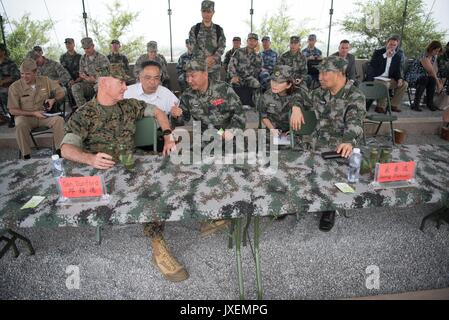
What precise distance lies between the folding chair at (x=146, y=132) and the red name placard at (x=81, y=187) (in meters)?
1.01

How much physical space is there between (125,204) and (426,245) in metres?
2.32

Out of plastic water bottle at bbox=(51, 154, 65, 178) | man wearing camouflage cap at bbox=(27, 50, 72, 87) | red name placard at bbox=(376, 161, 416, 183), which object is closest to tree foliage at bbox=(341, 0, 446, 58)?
man wearing camouflage cap at bbox=(27, 50, 72, 87)

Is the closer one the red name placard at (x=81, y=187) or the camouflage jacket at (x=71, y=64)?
the red name placard at (x=81, y=187)

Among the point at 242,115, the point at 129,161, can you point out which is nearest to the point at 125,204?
the point at 129,161

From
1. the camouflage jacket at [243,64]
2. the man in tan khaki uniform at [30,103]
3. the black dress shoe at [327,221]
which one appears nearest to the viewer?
the black dress shoe at [327,221]

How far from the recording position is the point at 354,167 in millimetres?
1736

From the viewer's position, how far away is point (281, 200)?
1588 millimetres

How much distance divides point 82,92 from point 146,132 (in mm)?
3450

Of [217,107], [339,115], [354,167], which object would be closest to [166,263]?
[354,167]

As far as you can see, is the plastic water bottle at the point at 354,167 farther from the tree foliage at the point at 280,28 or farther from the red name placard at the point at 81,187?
the tree foliage at the point at 280,28

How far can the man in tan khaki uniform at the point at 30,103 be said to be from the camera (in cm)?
382

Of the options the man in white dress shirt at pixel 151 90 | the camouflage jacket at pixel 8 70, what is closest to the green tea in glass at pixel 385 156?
the man in white dress shirt at pixel 151 90

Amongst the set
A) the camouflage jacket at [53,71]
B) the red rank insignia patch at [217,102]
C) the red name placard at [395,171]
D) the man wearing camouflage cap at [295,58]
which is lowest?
the red name placard at [395,171]
